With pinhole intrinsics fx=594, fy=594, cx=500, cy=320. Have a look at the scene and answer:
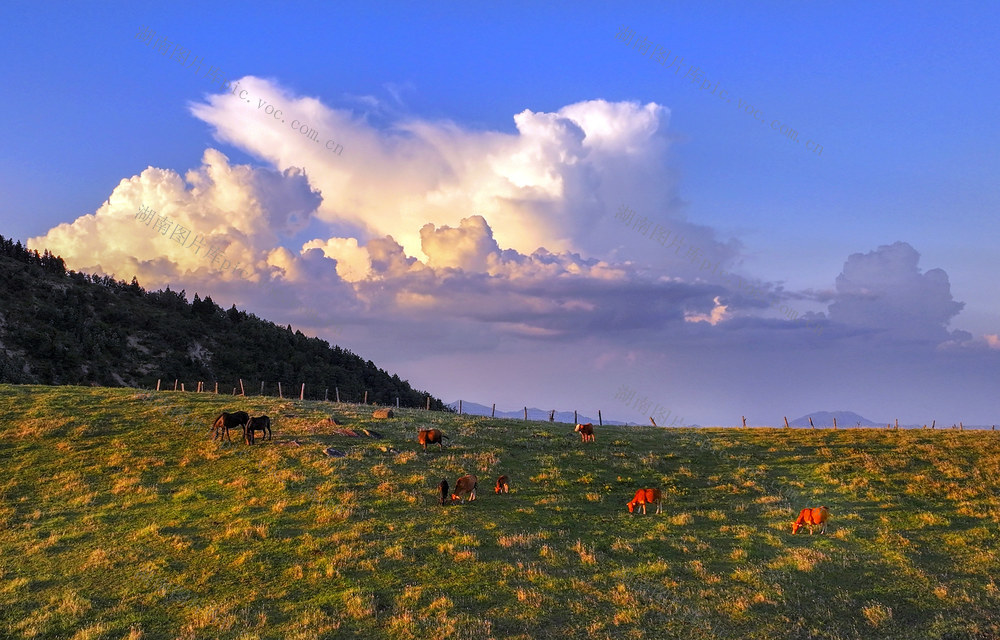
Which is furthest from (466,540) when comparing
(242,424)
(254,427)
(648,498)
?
(242,424)

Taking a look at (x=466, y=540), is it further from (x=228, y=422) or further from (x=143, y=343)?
(x=143, y=343)

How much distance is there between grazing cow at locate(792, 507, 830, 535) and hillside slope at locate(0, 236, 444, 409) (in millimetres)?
72836

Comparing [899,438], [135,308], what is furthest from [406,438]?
[135,308]

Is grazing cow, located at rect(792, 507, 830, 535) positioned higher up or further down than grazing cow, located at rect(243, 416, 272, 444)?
further down

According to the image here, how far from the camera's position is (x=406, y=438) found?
34.9 meters

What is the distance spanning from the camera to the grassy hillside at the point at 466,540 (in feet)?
50.7

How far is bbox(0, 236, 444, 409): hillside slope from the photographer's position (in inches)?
2997

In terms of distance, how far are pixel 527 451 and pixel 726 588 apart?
18.0 metres

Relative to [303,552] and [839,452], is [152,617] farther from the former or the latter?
[839,452]

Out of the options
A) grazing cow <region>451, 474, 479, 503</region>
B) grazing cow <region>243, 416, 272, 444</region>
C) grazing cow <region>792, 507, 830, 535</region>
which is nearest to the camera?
grazing cow <region>792, 507, 830, 535</region>

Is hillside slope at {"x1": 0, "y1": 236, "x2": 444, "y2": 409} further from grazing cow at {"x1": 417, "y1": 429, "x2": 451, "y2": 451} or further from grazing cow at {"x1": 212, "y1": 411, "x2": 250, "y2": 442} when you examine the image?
grazing cow at {"x1": 417, "y1": 429, "x2": 451, "y2": 451}

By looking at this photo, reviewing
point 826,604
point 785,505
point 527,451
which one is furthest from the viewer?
point 527,451

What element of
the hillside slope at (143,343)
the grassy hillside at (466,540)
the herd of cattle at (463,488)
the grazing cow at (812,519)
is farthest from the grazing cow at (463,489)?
the hillside slope at (143,343)

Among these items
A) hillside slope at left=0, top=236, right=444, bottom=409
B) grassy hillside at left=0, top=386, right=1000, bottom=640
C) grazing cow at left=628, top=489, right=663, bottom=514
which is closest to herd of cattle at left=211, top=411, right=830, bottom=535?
grazing cow at left=628, top=489, right=663, bottom=514
